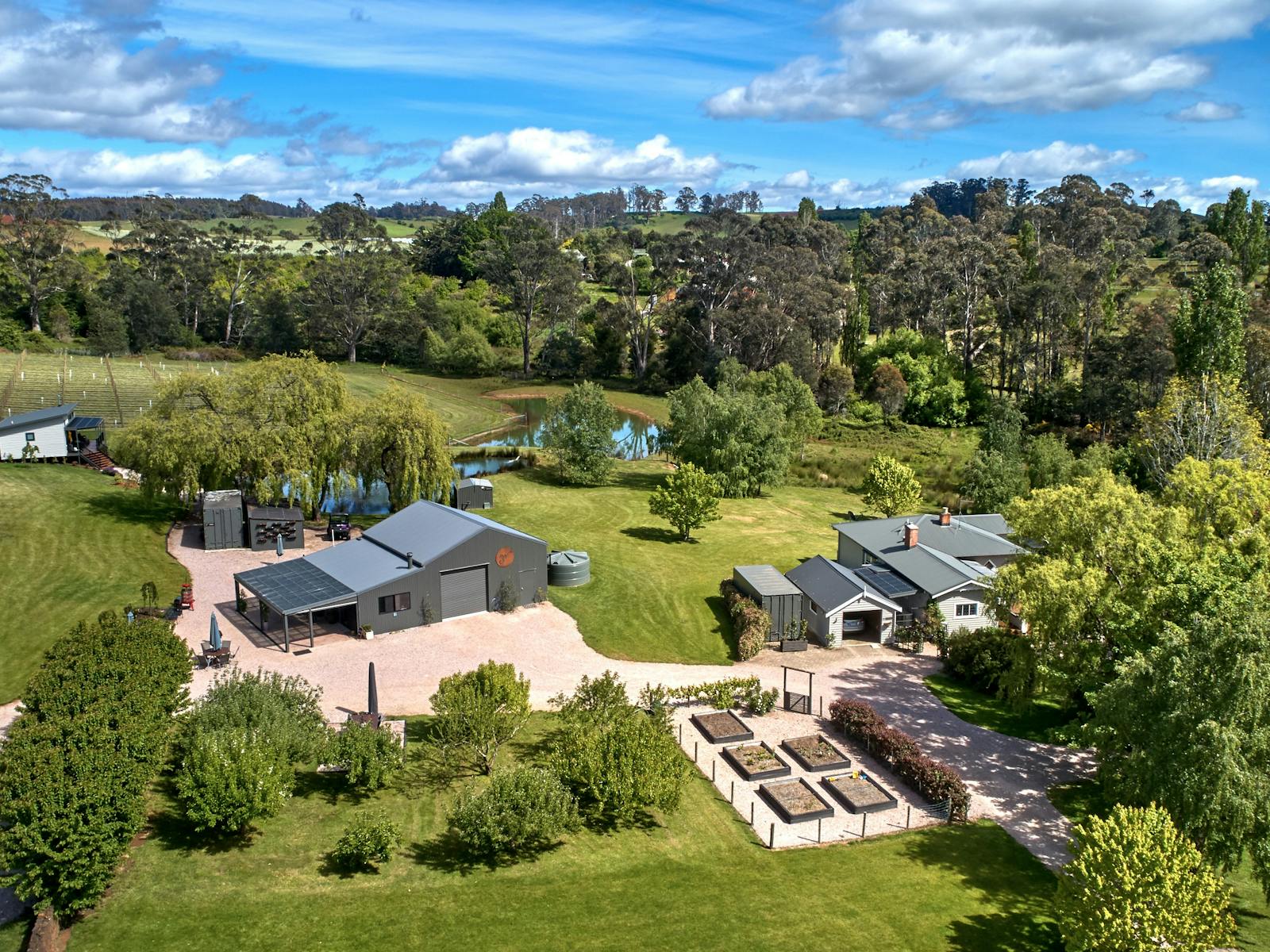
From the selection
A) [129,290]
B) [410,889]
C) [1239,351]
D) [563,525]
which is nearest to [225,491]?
[563,525]

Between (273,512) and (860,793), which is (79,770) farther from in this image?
(273,512)

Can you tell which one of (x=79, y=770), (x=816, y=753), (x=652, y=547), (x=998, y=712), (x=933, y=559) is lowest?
(x=998, y=712)

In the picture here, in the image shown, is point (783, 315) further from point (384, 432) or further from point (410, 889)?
point (410, 889)

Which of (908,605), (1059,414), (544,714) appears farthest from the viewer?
(1059,414)

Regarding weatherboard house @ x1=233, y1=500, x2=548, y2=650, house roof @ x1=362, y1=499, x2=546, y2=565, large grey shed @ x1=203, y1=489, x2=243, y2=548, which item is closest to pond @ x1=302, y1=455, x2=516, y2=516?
large grey shed @ x1=203, y1=489, x2=243, y2=548

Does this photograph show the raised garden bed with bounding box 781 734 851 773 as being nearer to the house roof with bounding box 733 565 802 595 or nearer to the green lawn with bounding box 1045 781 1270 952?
the green lawn with bounding box 1045 781 1270 952

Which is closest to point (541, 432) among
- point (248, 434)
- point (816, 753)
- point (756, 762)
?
point (248, 434)
